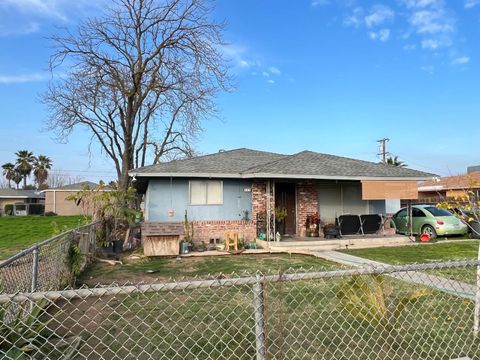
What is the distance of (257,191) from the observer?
14.9 m

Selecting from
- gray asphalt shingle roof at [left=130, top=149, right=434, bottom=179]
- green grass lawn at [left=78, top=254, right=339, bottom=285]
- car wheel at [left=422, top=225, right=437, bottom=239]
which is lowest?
green grass lawn at [left=78, top=254, right=339, bottom=285]

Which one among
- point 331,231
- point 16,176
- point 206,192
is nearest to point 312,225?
point 331,231

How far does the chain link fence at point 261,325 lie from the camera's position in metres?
2.91

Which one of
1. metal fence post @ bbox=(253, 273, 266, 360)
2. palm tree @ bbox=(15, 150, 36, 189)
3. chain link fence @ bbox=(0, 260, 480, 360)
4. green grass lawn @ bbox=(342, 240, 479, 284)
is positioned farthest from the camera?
palm tree @ bbox=(15, 150, 36, 189)

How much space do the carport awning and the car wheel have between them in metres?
2.28

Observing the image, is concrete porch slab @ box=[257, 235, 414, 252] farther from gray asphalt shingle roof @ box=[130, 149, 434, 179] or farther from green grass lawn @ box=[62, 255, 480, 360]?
green grass lawn @ box=[62, 255, 480, 360]

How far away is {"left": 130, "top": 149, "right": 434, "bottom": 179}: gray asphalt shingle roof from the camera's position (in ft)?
45.6

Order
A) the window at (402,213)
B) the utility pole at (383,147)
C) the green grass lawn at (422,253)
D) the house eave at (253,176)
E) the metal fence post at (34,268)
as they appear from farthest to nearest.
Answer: the utility pole at (383,147) < the window at (402,213) < the house eave at (253,176) < the green grass lawn at (422,253) < the metal fence post at (34,268)

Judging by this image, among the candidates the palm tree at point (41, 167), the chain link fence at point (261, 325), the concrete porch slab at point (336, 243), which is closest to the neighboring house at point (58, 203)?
the palm tree at point (41, 167)

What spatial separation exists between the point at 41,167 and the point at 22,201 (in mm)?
11670

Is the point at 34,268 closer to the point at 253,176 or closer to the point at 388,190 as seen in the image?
the point at 253,176

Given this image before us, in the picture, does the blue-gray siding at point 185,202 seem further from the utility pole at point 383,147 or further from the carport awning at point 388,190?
the utility pole at point 383,147

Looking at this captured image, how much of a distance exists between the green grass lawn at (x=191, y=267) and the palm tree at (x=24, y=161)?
55.2 meters

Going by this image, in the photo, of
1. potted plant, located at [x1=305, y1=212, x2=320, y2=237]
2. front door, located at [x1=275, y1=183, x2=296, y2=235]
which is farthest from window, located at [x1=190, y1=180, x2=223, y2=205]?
potted plant, located at [x1=305, y1=212, x2=320, y2=237]
